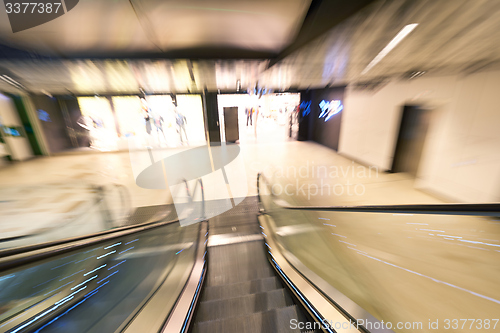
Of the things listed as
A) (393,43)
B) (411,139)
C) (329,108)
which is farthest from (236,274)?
(329,108)

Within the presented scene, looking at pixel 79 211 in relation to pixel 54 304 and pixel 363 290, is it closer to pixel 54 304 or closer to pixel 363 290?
pixel 54 304

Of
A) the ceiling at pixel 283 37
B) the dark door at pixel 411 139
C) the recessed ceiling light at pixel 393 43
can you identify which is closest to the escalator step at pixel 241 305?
the ceiling at pixel 283 37

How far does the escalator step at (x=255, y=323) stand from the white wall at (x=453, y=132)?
14.4 feet

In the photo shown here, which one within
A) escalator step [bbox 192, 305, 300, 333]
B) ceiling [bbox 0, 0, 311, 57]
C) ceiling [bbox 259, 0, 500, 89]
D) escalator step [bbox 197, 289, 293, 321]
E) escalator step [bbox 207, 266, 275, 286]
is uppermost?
ceiling [bbox 0, 0, 311, 57]

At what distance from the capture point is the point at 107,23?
2814 mm

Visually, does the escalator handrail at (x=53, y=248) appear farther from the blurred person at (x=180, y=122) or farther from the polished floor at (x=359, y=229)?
the blurred person at (x=180, y=122)

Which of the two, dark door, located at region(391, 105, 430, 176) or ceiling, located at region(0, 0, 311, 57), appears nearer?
ceiling, located at region(0, 0, 311, 57)

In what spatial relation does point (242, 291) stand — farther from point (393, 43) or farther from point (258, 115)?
point (258, 115)

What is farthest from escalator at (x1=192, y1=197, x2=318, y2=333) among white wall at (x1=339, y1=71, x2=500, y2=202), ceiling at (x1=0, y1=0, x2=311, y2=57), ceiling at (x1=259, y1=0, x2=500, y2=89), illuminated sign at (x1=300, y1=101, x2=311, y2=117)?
illuminated sign at (x1=300, y1=101, x2=311, y2=117)

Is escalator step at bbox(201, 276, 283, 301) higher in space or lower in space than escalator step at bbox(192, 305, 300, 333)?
lower

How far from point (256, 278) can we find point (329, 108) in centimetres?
837

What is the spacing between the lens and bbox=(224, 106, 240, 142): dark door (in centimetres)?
962

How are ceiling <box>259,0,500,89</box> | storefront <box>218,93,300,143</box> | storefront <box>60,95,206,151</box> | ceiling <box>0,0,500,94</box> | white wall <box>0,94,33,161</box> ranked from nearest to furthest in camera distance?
ceiling <box>259,0,500,89</box> → ceiling <box>0,0,500,94</box> → white wall <box>0,94,33,161</box> → storefront <box>60,95,206,151</box> → storefront <box>218,93,300,143</box>

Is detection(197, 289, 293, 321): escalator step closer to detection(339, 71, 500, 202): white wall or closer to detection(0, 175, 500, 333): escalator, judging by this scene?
detection(0, 175, 500, 333): escalator
